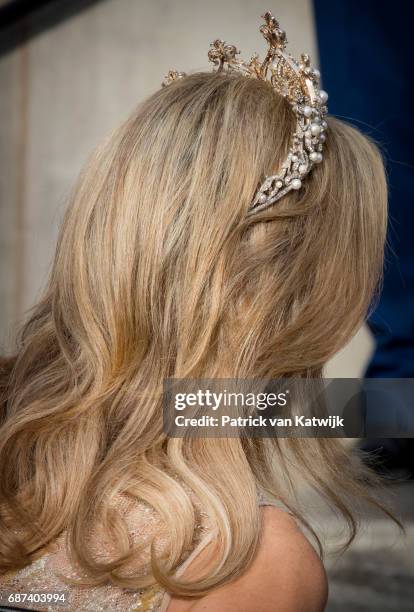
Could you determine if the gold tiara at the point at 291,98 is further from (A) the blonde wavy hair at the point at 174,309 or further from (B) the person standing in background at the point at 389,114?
(B) the person standing in background at the point at 389,114

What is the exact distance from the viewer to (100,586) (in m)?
0.75

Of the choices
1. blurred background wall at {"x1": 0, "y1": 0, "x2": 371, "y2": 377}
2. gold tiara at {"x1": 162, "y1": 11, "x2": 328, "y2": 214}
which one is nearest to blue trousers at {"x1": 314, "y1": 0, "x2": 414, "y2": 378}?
blurred background wall at {"x1": 0, "y1": 0, "x2": 371, "y2": 377}

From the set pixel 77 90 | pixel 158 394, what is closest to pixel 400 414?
pixel 158 394

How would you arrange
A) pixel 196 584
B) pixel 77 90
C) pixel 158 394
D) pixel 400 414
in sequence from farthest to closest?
pixel 77 90 → pixel 400 414 → pixel 158 394 → pixel 196 584

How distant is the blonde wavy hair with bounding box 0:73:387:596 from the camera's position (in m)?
0.80

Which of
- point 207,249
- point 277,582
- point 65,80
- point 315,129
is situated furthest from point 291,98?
point 65,80

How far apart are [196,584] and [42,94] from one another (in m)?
2.01

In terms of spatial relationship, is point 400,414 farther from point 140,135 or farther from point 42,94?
point 42,94

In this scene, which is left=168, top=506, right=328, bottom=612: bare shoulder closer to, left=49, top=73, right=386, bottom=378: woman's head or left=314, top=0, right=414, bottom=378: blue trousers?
left=49, top=73, right=386, bottom=378: woman's head

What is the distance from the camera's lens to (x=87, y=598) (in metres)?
0.74

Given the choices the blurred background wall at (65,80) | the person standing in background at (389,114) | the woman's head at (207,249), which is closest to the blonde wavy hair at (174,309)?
the woman's head at (207,249)

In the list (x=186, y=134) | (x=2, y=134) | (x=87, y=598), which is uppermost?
(x=2, y=134)

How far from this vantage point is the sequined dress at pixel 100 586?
0.72m
